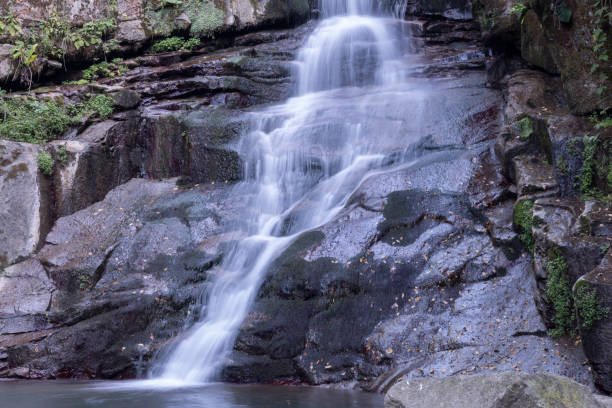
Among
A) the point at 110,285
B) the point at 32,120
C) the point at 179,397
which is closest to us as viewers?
the point at 179,397

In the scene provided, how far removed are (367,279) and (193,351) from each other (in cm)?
254

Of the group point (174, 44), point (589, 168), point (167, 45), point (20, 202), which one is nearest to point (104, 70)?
point (167, 45)

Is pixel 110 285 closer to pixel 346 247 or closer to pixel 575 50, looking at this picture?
pixel 346 247

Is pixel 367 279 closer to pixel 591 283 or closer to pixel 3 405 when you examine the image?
pixel 591 283

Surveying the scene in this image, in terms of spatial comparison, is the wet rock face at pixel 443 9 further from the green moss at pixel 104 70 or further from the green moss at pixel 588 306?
the green moss at pixel 588 306

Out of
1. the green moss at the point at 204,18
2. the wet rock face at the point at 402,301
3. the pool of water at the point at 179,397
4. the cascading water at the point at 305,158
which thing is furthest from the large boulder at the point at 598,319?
the green moss at the point at 204,18

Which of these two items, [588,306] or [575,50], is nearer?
[588,306]

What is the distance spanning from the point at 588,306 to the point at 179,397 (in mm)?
4364

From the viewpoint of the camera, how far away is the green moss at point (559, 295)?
5957 millimetres

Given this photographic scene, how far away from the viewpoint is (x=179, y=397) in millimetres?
6141

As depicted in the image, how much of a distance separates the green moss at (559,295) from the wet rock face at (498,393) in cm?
262

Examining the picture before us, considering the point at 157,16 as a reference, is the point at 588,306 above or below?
below

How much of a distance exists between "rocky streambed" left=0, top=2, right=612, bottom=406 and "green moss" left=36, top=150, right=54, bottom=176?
0.10 m

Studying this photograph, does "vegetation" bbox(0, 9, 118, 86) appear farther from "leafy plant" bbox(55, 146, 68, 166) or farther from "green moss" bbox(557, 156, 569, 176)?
"green moss" bbox(557, 156, 569, 176)
